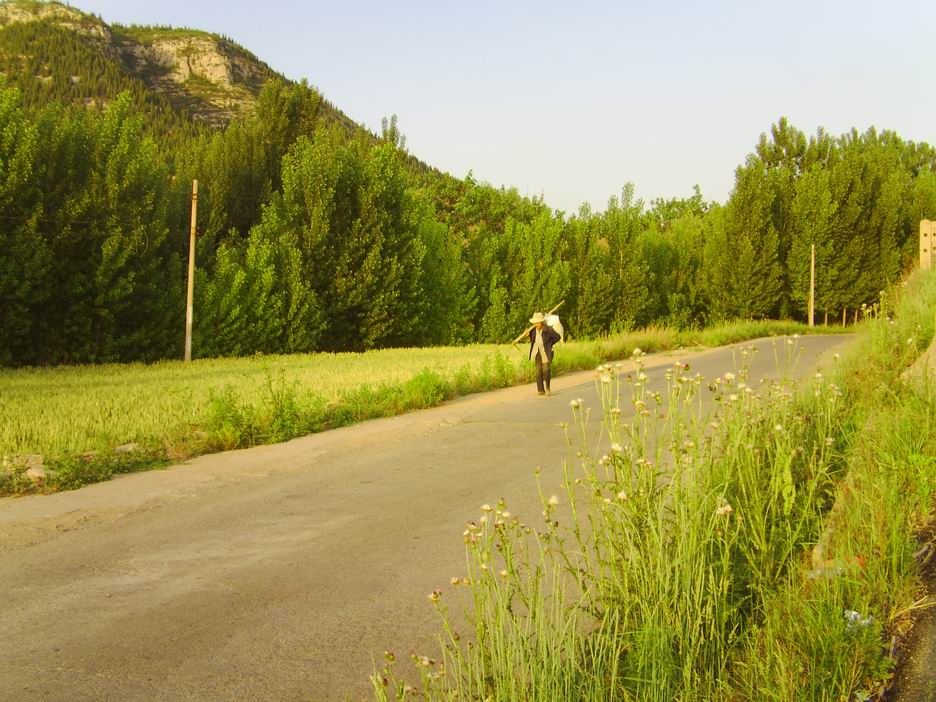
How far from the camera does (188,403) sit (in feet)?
45.9

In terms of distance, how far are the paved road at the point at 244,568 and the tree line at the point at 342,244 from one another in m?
20.0

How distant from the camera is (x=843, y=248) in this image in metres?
53.8

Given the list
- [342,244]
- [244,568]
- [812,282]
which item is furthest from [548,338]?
[812,282]

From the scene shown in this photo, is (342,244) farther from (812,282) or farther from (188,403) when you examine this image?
(812,282)

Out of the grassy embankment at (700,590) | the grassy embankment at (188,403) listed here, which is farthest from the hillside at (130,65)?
the grassy embankment at (700,590)

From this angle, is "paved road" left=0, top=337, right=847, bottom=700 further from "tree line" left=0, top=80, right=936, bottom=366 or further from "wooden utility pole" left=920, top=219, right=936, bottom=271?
"tree line" left=0, top=80, right=936, bottom=366

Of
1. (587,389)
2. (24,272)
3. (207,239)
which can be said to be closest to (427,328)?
(207,239)

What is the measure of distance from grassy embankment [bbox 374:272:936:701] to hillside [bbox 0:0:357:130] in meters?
91.3

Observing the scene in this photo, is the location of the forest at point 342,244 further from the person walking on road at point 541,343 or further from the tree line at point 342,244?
the person walking on road at point 541,343

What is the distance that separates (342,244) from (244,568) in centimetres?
3236

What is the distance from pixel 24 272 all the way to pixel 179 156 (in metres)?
21.7

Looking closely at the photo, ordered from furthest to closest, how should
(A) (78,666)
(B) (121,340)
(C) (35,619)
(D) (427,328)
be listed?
1. (D) (427,328)
2. (B) (121,340)
3. (C) (35,619)
4. (A) (78,666)

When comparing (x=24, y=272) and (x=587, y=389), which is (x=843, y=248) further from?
(x=24, y=272)

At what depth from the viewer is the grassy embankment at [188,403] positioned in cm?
1002
